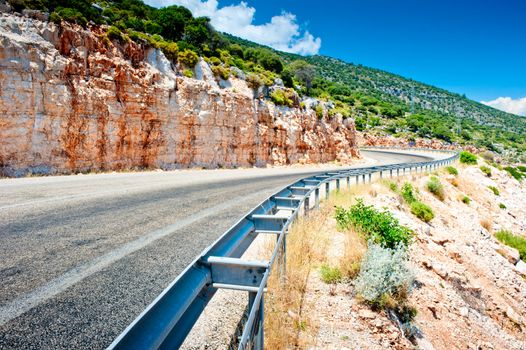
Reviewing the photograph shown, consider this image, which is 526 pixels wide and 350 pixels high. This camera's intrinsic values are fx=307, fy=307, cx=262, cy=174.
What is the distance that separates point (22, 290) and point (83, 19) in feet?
62.5

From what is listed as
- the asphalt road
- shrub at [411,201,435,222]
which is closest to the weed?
shrub at [411,201,435,222]

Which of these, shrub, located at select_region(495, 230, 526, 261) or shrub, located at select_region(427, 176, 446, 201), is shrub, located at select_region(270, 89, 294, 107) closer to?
shrub, located at select_region(427, 176, 446, 201)

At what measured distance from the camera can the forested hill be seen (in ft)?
68.1

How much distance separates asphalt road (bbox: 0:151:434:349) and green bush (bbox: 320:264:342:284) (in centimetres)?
201

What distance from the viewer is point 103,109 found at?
16.9 meters

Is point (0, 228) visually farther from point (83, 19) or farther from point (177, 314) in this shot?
point (83, 19)

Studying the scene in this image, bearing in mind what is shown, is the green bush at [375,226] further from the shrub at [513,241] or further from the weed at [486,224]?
the weed at [486,224]

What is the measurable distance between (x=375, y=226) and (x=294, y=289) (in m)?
3.18

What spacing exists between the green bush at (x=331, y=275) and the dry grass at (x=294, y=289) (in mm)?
231

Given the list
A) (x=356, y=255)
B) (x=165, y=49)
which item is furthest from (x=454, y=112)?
(x=356, y=255)

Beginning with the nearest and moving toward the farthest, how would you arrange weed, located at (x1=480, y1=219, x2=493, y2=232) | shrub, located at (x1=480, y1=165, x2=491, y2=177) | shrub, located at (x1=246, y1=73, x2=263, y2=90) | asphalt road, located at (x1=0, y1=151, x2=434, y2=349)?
asphalt road, located at (x1=0, y1=151, x2=434, y2=349) → weed, located at (x1=480, y1=219, x2=493, y2=232) → shrub, located at (x1=246, y1=73, x2=263, y2=90) → shrub, located at (x1=480, y1=165, x2=491, y2=177)

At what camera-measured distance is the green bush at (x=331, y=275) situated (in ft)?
15.3

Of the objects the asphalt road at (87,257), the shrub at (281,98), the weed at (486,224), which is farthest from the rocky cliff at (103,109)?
the weed at (486,224)

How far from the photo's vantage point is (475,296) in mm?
7398
